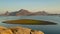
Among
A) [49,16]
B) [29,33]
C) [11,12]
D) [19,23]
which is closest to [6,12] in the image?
[11,12]

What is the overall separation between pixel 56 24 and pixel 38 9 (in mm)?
1169

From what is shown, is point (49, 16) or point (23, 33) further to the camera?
point (49, 16)

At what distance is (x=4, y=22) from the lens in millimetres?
7793

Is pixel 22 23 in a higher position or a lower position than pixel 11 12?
lower

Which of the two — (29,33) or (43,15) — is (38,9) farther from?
(29,33)

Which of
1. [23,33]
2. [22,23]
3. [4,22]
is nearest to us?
[23,33]

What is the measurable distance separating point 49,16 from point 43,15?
0.33 m

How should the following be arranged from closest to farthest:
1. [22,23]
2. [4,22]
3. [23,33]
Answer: [23,33], [4,22], [22,23]

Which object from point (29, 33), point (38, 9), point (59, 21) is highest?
point (38, 9)

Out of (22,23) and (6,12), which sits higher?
(6,12)

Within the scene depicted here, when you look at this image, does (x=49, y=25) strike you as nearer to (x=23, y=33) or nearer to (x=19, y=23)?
(x=19, y=23)

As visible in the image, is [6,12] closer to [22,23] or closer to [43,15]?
[22,23]

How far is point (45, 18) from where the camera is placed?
26.0 feet

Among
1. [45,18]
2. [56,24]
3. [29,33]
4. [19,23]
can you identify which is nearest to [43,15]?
[45,18]
